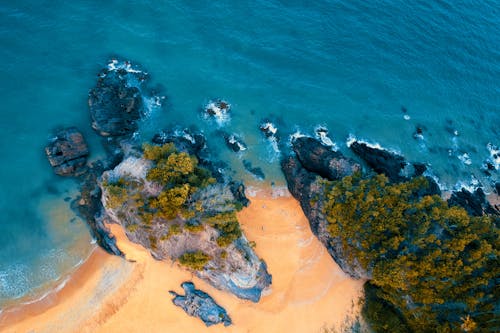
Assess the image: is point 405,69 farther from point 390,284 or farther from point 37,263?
point 37,263

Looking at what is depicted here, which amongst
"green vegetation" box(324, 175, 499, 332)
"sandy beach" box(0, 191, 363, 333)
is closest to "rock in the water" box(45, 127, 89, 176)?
"sandy beach" box(0, 191, 363, 333)

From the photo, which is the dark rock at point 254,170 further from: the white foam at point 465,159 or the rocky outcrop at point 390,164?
the white foam at point 465,159

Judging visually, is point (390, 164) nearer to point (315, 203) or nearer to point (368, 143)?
point (368, 143)

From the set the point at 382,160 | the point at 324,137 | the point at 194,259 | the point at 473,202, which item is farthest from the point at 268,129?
the point at 473,202

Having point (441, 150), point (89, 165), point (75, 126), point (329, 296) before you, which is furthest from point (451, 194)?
point (75, 126)

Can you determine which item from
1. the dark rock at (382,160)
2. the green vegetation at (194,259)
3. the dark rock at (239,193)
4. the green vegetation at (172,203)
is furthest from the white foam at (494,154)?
the green vegetation at (194,259)
